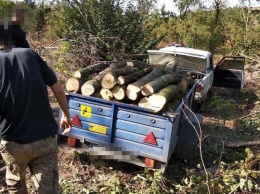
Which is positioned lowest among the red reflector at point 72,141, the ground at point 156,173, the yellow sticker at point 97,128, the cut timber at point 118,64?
the ground at point 156,173

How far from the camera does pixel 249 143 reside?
5266 millimetres

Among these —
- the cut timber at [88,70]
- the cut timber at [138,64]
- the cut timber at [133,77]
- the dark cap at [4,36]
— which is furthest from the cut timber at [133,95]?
the dark cap at [4,36]

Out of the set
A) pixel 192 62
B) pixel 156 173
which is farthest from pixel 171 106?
pixel 192 62

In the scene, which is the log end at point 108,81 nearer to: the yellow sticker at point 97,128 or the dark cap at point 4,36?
the yellow sticker at point 97,128

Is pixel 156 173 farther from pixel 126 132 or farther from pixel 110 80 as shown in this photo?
pixel 110 80

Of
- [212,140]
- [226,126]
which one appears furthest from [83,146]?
[226,126]

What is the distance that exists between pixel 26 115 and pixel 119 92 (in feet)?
6.15

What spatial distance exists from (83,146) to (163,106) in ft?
4.68

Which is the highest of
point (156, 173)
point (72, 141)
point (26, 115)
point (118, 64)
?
point (118, 64)

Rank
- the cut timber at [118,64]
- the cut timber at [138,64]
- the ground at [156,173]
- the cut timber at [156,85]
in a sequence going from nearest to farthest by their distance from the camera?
the ground at [156,173], the cut timber at [156,85], the cut timber at [118,64], the cut timber at [138,64]

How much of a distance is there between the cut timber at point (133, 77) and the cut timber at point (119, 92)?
3.2 inches

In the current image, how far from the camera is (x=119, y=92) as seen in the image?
4.21 metres

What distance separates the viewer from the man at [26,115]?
244cm

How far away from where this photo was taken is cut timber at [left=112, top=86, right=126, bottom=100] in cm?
420
